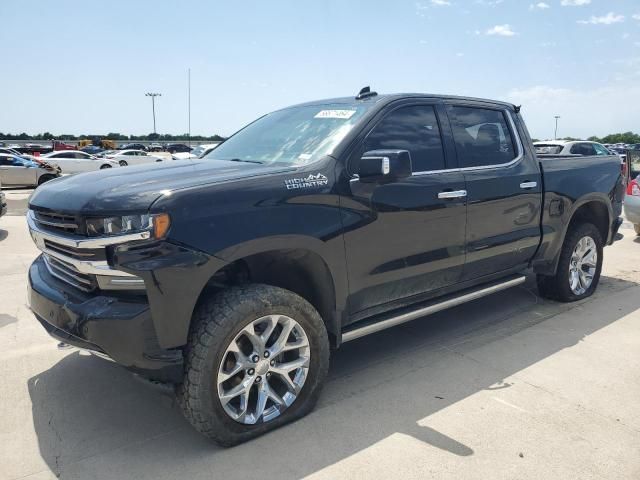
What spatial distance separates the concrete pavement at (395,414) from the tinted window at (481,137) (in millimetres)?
1509

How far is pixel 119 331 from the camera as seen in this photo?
255cm

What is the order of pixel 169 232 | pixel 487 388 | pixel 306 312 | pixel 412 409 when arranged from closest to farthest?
pixel 169 232 < pixel 306 312 < pixel 412 409 < pixel 487 388

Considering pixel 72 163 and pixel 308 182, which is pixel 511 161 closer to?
pixel 308 182

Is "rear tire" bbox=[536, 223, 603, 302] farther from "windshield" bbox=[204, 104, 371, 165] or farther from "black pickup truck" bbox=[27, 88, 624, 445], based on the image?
"windshield" bbox=[204, 104, 371, 165]

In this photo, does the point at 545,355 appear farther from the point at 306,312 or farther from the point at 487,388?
the point at 306,312

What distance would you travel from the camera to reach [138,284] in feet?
8.41

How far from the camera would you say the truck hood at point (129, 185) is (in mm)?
2619

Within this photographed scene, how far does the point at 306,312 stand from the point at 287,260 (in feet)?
1.10

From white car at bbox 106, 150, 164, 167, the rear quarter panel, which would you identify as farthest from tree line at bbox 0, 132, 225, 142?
the rear quarter panel

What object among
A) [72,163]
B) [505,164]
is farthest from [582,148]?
[72,163]

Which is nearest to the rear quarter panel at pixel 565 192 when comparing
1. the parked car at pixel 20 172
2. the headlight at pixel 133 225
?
the headlight at pixel 133 225

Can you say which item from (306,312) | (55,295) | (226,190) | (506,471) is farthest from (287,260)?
(506,471)

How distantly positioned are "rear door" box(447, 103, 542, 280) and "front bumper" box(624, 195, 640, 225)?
5.28m

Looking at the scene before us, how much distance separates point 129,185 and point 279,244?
2.80 feet
